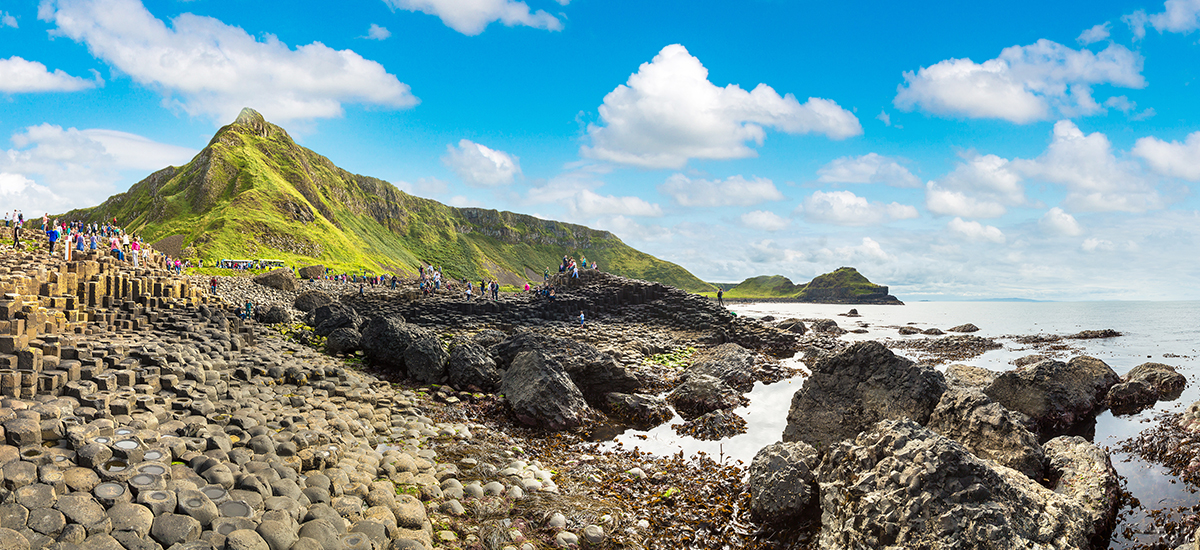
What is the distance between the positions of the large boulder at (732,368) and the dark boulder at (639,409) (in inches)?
147

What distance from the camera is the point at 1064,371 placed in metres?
18.2

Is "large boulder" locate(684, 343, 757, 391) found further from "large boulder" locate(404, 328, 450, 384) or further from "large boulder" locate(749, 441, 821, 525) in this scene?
"large boulder" locate(749, 441, 821, 525)

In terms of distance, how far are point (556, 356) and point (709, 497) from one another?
10.1 m

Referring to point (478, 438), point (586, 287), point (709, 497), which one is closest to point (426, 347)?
point (478, 438)

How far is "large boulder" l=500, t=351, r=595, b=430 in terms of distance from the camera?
1711 cm

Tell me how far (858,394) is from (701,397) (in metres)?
6.32

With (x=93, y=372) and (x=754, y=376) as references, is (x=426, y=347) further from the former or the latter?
(x=754, y=376)

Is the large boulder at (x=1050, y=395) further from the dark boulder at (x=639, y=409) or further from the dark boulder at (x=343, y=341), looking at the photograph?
the dark boulder at (x=343, y=341)

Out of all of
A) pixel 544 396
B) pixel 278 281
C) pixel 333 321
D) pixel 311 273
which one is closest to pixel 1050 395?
pixel 544 396

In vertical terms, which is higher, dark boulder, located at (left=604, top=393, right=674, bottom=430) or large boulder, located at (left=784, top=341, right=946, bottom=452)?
large boulder, located at (left=784, top=341, right=946, bottom=452)

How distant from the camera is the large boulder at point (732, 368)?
23797 millimetres

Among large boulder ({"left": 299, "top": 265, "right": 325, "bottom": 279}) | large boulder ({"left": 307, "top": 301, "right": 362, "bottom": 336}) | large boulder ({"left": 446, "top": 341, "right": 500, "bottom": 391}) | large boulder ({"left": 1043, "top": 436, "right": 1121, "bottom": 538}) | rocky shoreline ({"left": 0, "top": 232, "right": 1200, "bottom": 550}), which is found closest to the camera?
rocky shoreline ({"left": 0, "top": 232, "right": 1200, "bottom": 550})

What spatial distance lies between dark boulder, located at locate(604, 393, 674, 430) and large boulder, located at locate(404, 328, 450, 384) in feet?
22.5

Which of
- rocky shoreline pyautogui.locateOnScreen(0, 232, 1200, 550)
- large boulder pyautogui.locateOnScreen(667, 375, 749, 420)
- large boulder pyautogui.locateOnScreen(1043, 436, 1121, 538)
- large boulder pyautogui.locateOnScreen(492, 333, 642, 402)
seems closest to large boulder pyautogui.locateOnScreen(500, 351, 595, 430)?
rocky shoreline pyautogui.locateOnScreen(0, 232, 1200, 550)
